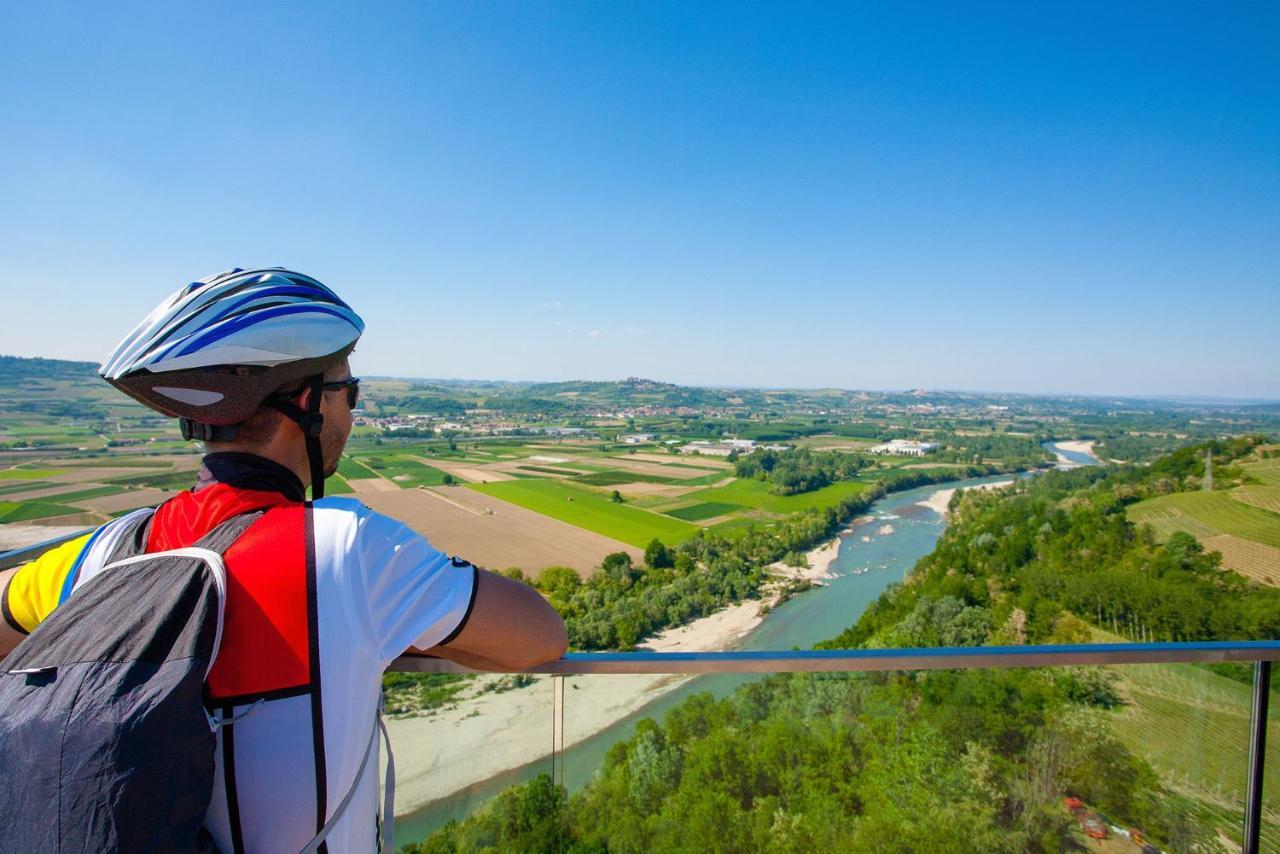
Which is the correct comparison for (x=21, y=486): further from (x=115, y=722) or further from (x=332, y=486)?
(x=115, y=722)

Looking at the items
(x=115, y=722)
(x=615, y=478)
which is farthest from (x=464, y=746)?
(x=615, y=478)

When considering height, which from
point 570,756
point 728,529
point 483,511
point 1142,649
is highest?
point 1142,649

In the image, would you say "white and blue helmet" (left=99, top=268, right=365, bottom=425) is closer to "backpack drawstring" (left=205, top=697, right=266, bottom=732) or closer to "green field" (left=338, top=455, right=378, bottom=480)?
"backpack drawstring" (left=205, top=697, right=266, bottom=732)

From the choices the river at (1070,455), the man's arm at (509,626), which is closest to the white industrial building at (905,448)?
the river at (1070,455)

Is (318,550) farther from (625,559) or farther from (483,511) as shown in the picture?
(483,511)

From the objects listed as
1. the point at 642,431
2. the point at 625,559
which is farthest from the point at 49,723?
the point at 642,431

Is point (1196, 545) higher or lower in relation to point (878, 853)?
lower

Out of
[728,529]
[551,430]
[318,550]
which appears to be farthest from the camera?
[551,430]
